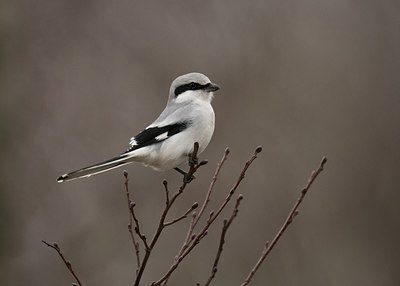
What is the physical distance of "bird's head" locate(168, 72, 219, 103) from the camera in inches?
106

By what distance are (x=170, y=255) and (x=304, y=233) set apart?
119cm

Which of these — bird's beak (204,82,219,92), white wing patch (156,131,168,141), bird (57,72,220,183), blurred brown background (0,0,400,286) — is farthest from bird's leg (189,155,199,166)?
blurred brown background (0,0,400,286)

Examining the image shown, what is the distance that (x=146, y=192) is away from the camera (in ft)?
16.5

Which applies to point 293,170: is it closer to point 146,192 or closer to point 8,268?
point 146,192

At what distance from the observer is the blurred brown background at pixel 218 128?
4.88 meters

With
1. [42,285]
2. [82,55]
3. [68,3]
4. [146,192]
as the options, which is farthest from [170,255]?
[68,3]

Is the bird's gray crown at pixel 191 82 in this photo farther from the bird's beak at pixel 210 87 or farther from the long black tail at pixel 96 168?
the long black tail at pixel 96 168

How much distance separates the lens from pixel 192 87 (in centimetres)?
272

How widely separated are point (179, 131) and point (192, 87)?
8.6 inches

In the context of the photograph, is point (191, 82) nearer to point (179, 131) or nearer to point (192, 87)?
point (192, 87)

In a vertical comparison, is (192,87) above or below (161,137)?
above

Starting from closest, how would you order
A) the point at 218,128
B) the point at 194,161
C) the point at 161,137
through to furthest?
the point at 194,161, the point at 161,137, the point at 218,128

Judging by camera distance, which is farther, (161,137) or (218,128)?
(218,128)

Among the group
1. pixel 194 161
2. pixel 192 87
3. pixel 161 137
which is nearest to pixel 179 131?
pixel 161 137
